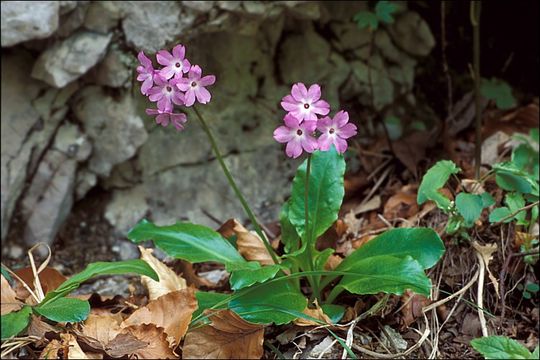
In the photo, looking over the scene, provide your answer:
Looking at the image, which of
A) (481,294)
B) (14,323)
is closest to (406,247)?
(481,294)

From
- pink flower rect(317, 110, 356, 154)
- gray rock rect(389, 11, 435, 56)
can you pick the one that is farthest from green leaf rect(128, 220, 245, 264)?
gray rock rect(389, 11, 435, 56)

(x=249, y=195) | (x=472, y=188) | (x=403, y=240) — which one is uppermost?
(x=403, y=240)

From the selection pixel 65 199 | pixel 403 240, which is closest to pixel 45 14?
pixel 65 199

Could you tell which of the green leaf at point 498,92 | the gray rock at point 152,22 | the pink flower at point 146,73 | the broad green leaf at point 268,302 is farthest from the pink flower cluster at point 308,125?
the green leaf at point 498,92

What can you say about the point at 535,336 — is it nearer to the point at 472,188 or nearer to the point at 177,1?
the point at 472,188

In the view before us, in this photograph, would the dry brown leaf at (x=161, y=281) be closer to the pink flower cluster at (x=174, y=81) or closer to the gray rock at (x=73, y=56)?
the pink flower cluster at (x=174, y=81)

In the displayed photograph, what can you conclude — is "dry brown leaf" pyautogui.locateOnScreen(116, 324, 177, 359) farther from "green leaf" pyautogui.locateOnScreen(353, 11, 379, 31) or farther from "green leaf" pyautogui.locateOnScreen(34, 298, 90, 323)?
"green leaf" pyautogui.locateOnScreen(353, 11, 379, 31)

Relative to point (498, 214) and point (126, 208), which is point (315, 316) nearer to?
point (498, 214)
